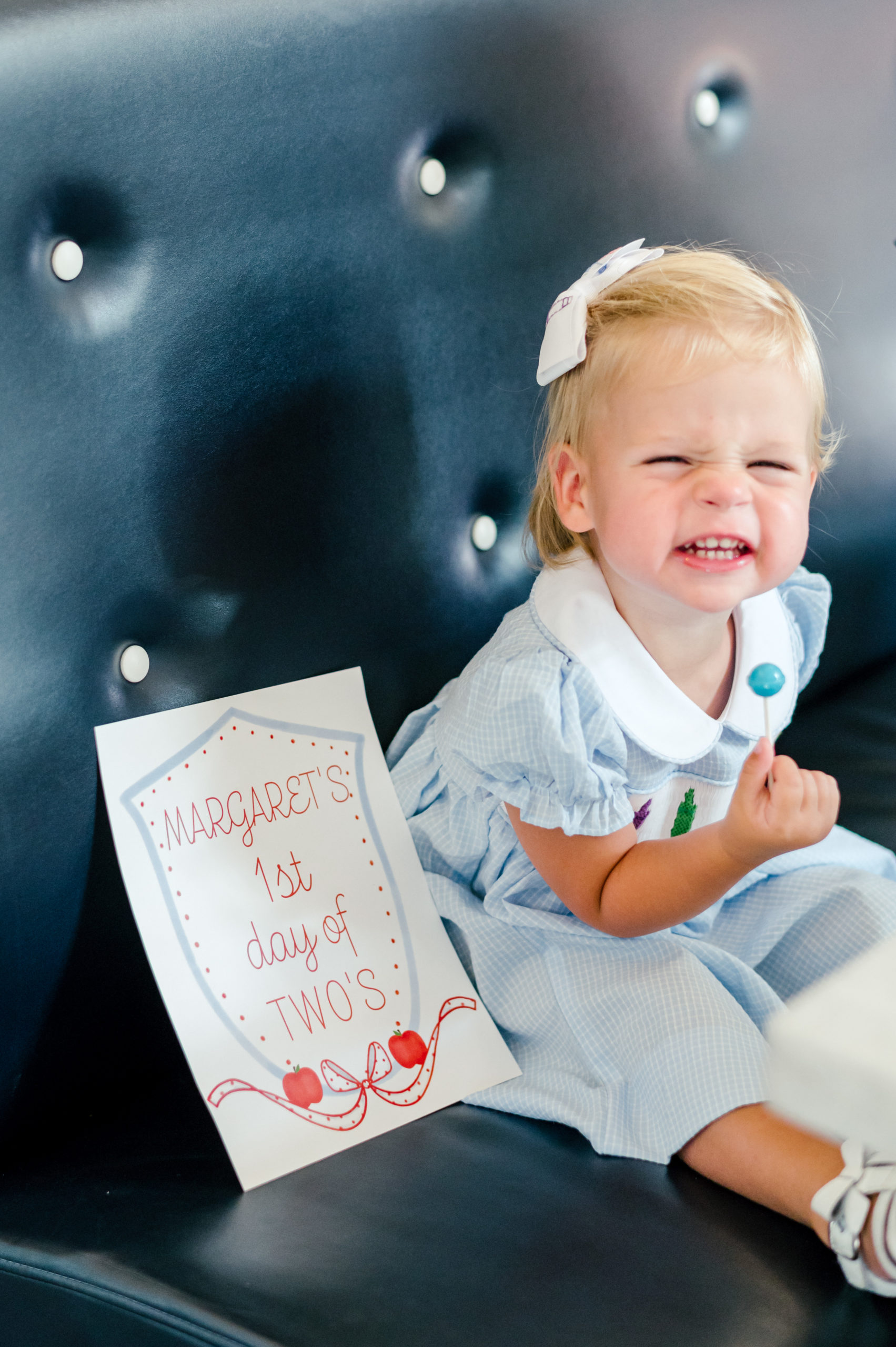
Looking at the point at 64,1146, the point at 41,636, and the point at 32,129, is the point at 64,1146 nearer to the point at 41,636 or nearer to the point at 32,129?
the point at 41,636

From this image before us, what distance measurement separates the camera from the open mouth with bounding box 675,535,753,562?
28.8 inches

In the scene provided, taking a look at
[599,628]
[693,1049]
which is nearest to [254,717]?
[599,628]

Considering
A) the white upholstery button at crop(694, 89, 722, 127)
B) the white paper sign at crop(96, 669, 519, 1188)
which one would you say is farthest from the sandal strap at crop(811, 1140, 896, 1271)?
the white upholstery button at crop(694, 89, 722, 127)

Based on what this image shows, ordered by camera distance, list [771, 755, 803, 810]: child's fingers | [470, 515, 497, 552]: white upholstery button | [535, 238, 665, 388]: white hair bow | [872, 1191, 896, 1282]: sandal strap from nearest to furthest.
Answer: [872, 1191, 896, 1282]: sandal strap, [771, 755, 803, 810]: child's fingers, [535, 238, 665, 388]: white hair bow, [470, 515, 497, 552]: white upholstery button

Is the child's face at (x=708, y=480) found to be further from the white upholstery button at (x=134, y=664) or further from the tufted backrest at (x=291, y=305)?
the white upholstery button at (x=134, y=664)

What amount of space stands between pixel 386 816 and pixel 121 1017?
0.22 m

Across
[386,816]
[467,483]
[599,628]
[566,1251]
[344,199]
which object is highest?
[344,199]

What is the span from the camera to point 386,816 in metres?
0.81

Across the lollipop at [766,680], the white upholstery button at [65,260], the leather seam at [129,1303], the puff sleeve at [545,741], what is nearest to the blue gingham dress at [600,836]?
the puff sleeve at [545,741]

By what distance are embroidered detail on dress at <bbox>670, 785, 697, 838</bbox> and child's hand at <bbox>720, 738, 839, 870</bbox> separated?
17 centimetres

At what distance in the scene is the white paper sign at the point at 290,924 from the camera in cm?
68

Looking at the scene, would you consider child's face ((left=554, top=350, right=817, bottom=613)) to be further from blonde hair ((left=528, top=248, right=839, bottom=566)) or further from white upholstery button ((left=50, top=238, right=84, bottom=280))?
white upholstery button ((left=50, top=238, right=84, bottom=280))

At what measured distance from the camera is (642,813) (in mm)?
818

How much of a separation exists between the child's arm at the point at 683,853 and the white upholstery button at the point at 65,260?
417 millimetres
